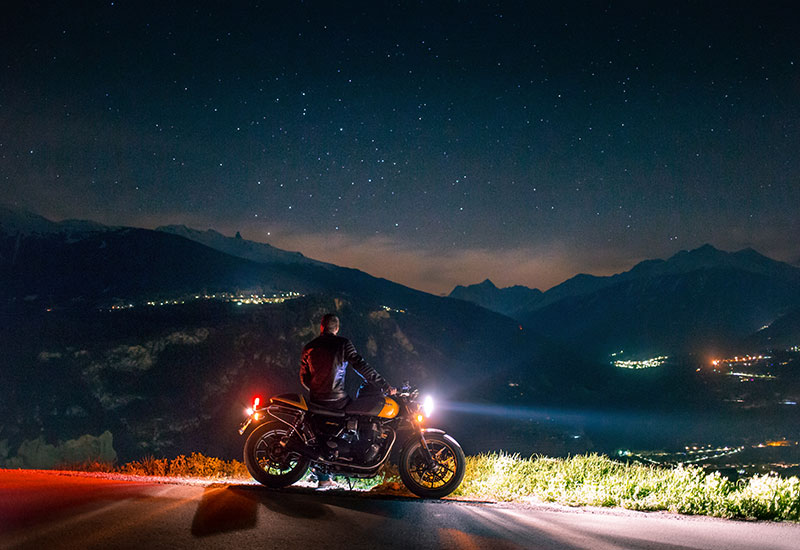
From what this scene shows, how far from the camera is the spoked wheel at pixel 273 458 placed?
8312 mm

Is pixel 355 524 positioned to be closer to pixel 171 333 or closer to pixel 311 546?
pixel 311 546

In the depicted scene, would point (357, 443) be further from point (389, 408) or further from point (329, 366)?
point (329, 366)

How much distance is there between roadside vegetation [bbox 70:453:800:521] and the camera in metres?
7.41

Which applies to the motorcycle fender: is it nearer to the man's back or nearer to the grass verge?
the man's back

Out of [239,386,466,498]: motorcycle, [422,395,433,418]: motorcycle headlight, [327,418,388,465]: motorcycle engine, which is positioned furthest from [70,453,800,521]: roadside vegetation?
[422,395,433,418]: motorcycle headlight

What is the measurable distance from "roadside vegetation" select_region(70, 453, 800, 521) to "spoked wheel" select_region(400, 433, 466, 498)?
A: 0.39m

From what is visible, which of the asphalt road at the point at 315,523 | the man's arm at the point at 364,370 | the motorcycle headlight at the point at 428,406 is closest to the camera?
the asphalt road at the point at 315,523

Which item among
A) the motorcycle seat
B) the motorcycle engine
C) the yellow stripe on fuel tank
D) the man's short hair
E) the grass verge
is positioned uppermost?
the man's short hair

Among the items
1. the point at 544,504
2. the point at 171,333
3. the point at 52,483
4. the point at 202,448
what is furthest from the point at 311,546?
the point at 171,333

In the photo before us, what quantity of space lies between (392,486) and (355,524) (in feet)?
8.89

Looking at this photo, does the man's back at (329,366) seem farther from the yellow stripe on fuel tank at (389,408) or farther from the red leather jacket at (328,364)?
the yellow stripe on fuel tank at (389,408)

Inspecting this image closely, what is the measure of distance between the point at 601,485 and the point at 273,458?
15.6 feet

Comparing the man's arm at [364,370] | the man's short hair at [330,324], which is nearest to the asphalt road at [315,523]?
the man's arm at [364,370]

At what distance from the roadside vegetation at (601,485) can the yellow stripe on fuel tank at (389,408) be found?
1126 mm
